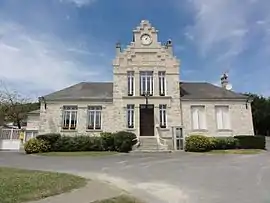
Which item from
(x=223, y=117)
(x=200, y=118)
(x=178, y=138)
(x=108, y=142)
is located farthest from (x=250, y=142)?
(x=108, y=142)

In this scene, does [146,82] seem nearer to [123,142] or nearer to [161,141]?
[161,141]

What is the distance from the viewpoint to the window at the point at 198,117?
2545cm

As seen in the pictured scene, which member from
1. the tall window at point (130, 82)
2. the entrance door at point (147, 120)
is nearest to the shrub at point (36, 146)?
the entrance door at point (147, 120)

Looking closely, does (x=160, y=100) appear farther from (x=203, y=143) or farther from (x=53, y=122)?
(x=53, y=122)

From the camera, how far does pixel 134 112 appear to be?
2544 cm

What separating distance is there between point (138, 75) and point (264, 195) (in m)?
19.6

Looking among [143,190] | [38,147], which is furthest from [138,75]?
[143,190]

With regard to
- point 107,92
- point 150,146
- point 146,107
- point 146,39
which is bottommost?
point 150,146

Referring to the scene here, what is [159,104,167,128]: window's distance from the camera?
25.4 metres

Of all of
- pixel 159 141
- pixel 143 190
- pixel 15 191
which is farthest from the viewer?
pixel 159 141

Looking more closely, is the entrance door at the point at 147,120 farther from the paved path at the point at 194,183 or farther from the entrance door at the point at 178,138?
the paved path at the point at 194,183

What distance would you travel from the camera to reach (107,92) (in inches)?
1079

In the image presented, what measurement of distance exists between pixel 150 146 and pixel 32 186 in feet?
52.0

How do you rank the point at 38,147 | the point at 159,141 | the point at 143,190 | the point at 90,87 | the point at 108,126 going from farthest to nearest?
the point at 90,87 → the point at 108,126 → the point at 159,141 → the point at 38,147 → the point at 143,190
